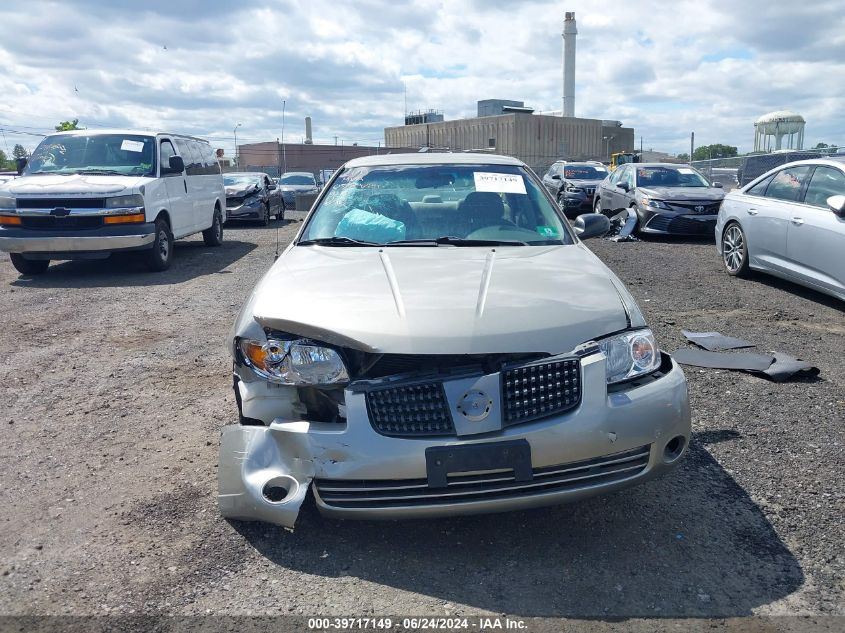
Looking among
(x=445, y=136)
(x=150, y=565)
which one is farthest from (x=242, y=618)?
(x=445, y=136)

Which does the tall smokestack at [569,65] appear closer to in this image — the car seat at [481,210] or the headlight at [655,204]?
the headlight at [655,204]

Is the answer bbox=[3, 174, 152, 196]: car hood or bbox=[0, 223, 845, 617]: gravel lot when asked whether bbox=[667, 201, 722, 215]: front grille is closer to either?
bbox=[0, 223, 845, 617]: gravel lot

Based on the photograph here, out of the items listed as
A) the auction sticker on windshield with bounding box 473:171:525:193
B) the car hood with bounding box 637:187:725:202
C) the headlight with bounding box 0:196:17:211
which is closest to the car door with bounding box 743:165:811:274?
the auction sticker on windshield with bounding box 473:171:525:193

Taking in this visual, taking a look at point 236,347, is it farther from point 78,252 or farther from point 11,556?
point 78,252

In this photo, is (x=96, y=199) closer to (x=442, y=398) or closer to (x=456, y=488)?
(x=442, y=398)

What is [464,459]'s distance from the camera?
8.87 feet

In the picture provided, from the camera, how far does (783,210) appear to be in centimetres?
811

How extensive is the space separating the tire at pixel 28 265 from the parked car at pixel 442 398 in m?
8.41

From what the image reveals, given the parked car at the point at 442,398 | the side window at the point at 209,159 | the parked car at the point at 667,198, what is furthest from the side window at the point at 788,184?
the side window at the point at 209,159

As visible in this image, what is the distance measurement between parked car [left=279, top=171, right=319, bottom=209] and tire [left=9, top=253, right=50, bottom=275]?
14.8 m

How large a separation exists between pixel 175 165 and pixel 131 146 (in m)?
0.71

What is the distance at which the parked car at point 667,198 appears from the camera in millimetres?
13562

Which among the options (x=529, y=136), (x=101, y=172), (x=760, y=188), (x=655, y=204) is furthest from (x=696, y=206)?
(x=529, y=136)

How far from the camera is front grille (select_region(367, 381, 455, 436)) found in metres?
2.77
